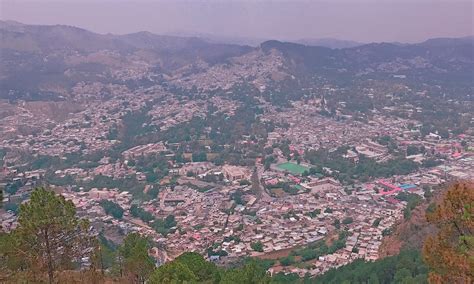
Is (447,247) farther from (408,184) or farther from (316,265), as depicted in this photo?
(408,184)

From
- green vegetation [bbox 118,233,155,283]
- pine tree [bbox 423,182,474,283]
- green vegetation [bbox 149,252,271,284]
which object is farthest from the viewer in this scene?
green vegetation [bbox 118,233,155,283]

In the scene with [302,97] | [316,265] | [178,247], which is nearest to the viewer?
[316,265]

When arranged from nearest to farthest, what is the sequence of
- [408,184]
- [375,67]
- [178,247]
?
[178,247] < [408,184] < [375,67]

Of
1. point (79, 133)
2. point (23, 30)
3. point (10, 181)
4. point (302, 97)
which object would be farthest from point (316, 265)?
point (23, 30)

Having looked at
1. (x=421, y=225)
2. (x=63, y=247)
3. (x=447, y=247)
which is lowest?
(x=421, y=225)

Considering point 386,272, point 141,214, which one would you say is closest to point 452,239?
point 386,272

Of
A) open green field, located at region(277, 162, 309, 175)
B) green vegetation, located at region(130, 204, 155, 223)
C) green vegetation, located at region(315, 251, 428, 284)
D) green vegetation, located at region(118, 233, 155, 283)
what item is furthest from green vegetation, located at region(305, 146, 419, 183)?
green vegetation, located at region(118, 233, 155, 283)

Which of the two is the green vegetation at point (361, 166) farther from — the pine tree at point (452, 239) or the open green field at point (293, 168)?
the pine tree at point (452, 239)

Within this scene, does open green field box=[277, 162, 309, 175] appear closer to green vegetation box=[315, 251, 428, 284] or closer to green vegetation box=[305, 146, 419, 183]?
green vegetation box=[305, 146, 419, 183]
